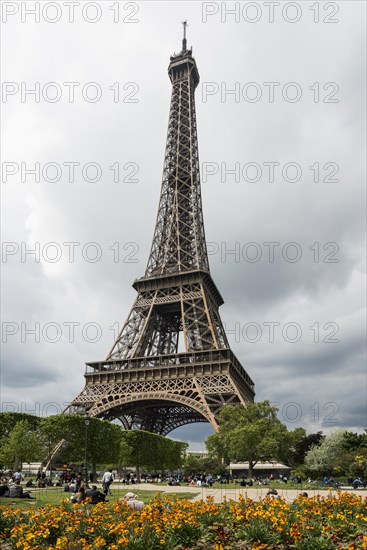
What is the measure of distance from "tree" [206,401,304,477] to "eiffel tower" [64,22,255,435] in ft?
7.34

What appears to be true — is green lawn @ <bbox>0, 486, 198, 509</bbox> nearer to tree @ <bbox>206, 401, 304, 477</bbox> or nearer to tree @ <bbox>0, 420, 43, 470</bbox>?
tree @ <bbox>0, 420, 43, 470</bbox>

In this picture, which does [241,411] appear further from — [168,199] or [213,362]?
[168,199]

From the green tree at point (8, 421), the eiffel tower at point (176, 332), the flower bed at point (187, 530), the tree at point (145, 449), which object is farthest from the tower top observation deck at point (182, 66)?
the flower bed at point (187, 530)

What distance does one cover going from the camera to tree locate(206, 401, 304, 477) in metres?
44.5

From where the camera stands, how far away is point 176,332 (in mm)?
78812

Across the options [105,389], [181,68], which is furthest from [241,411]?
[181,68]

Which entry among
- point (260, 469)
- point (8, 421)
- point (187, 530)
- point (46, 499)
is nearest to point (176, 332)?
point (260, 469)

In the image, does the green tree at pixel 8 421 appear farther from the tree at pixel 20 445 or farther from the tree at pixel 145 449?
the tree at pixel 145 449

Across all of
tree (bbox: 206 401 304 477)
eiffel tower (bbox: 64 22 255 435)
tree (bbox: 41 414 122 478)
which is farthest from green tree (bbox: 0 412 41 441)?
tree (bbox: 206 401 304 477)

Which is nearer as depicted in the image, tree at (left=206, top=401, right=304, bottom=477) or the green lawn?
the green lawn

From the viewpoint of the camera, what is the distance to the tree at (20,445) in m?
43.3

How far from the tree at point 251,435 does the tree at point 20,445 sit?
61.6ft

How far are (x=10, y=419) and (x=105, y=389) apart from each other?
586 inches

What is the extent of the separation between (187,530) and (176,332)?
223 feet
